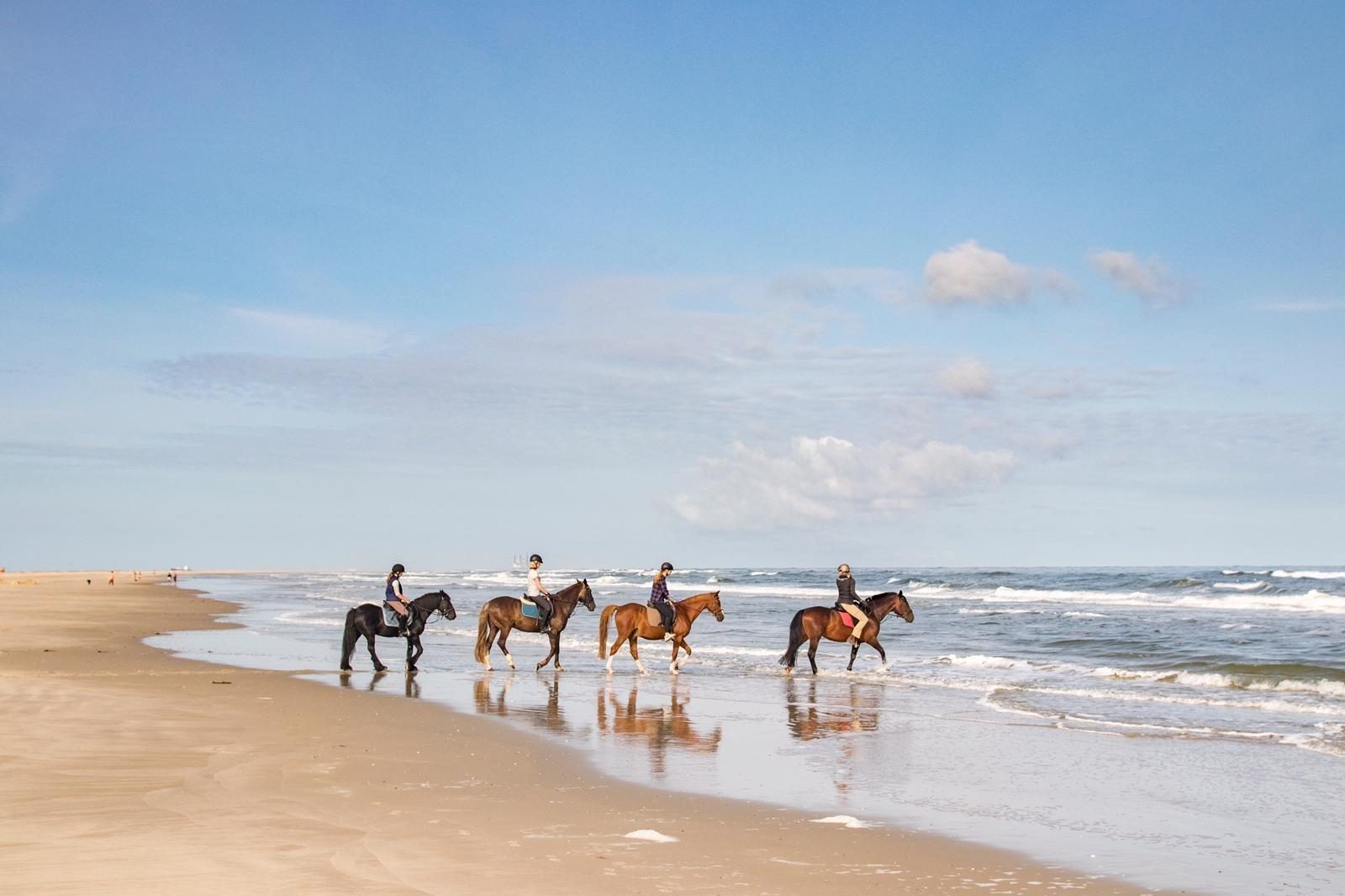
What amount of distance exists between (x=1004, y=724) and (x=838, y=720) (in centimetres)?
207

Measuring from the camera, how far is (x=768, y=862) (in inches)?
277

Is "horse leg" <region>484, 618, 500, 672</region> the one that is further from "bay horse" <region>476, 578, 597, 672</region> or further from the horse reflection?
the horse reflection

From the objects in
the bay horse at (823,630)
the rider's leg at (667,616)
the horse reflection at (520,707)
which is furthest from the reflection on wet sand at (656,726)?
the bay horse at (823,630)

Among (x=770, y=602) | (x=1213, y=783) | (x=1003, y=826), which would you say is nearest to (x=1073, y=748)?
(x=1213, y=783)

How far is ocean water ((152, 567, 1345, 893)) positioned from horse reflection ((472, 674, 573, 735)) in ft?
0.21

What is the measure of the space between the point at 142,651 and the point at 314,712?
1111 centimetres

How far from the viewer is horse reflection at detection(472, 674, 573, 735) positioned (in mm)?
13977

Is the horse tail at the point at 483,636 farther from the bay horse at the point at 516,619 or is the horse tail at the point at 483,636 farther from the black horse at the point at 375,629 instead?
the black horse at the point at 375,629

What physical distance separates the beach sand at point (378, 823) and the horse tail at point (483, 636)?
24.1ft

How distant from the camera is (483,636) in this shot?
21.2 meters

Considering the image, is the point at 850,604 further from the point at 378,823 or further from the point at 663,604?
the point at 378,823

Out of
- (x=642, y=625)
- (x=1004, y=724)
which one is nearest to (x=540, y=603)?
(x=642, y=625)

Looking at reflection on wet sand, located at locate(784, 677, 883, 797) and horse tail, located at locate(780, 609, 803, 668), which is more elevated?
horse tail, located at locate(780, 609, 803, 668)

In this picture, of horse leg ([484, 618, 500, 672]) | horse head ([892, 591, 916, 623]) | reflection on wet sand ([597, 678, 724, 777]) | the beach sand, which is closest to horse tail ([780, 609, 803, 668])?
horse head ([892, 591, 916, 623])
